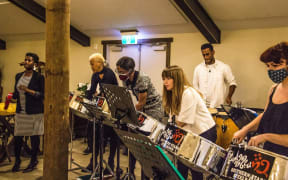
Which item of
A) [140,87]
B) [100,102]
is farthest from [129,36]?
[100,102]

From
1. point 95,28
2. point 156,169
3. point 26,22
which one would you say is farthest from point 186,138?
point 26,22

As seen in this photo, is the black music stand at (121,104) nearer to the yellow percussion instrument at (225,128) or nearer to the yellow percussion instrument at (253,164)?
the yellow percussion instrument at (253,164)

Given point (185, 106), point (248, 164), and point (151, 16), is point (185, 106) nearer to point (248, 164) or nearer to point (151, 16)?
point (248, 164)

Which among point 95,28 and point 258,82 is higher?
point 95,28

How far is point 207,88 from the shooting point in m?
3.38

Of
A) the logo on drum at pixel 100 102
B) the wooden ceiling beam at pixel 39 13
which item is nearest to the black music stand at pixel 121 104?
the logo on drum at pixel 100 102

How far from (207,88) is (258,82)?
81 centimetres

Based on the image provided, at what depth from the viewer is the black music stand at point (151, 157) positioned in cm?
93

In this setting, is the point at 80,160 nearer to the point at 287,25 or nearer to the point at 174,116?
the point at 174,116

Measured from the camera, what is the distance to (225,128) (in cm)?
255

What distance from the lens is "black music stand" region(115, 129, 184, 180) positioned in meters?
0.93

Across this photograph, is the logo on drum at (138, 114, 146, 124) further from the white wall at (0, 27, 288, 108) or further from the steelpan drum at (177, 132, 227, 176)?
the white wall at (0, 27, 288, 108)

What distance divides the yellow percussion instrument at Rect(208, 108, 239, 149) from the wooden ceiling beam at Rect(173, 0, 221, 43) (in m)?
1.22

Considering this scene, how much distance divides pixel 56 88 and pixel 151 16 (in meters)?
2.48
